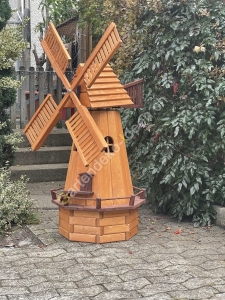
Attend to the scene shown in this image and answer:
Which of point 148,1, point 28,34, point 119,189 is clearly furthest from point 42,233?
point 28,34

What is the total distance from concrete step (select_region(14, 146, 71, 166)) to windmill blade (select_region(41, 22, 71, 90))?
141 inches

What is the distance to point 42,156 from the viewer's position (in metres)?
9.48

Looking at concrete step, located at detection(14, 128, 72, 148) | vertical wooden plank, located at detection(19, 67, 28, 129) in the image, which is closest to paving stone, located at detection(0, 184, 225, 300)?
concrete step, located at detection(14, 128, 72, 148)

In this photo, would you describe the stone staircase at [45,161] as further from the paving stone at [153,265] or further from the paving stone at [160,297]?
the paving stone at [160,297]

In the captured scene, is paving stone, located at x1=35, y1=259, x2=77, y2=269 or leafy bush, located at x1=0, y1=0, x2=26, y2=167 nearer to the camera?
paving stone, located at x1=35, y1=259, x2=77, y2=269

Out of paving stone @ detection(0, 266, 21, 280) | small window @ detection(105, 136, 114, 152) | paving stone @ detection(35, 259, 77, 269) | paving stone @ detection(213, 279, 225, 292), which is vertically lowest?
paving stone @ detection(213, 279, 225, 292)

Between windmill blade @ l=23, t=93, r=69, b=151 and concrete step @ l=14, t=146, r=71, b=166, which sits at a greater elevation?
windmill blade @ l=23, t=93, r=69, b=151

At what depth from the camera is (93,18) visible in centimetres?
980

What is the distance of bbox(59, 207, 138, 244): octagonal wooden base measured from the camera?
564 cm

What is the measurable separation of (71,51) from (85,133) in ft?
22.5

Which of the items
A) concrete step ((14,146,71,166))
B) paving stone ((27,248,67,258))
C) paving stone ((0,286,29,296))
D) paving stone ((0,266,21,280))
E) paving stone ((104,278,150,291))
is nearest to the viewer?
paving stone ((0,286,29,296))

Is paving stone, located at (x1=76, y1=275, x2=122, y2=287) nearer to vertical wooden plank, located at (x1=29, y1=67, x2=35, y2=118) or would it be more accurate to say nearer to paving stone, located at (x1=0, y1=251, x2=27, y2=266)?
paving stone, located at (x1=0, y1=251, x2=27, y2=266)

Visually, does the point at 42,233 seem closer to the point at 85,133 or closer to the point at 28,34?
the point at 85,133

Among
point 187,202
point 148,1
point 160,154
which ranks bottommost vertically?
point 187,202
